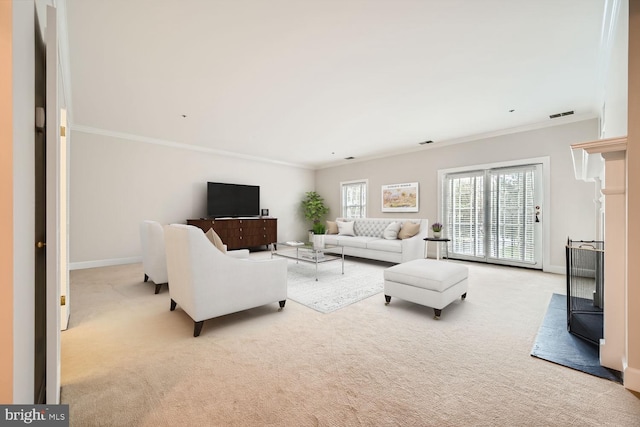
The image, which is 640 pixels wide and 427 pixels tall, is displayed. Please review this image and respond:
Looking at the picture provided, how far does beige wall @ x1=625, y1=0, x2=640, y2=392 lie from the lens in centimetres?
164

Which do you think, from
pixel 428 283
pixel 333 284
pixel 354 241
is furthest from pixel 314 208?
pixel 428 283

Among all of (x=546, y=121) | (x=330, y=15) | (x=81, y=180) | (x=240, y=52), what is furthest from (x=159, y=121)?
(x=546, y=121)

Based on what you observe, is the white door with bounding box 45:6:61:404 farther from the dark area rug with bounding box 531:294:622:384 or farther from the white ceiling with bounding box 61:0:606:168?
the dark area rug with bounding box 531:294:622:384

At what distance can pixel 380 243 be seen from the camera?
5.25 meters

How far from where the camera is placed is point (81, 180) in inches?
194

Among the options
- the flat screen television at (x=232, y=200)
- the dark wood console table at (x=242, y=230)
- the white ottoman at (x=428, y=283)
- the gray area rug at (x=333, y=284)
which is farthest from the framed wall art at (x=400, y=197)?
the white ottoman at (x=428, y=283)

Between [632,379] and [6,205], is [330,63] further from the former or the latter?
[632,379]

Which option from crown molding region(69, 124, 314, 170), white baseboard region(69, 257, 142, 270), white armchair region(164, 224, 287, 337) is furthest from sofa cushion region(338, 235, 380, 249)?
white baseboard region(69, 257, 142, 270)

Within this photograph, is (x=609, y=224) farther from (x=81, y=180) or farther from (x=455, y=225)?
(x=81, y=180)

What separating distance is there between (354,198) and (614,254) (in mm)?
6291

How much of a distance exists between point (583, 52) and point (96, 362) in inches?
201

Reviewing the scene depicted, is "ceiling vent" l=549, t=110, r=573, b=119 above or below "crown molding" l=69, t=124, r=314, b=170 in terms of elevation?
above

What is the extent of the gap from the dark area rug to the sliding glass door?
9.18 ft
